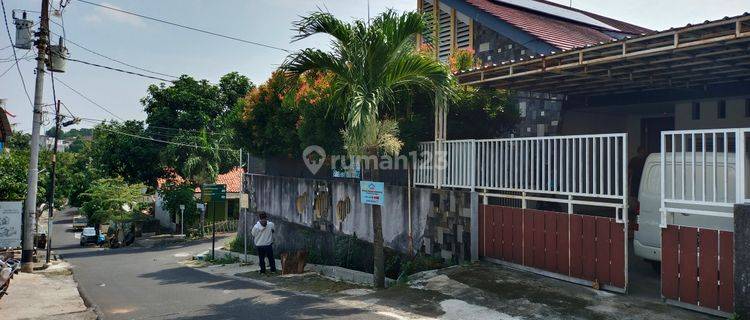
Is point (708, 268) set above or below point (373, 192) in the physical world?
below

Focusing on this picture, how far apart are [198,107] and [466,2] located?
24403 millimetres

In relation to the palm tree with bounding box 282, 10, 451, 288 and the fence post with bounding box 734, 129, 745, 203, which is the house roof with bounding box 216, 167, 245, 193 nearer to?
the palm tree with bounding box 282, 10, 451, 288

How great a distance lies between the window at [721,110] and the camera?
33.8 ft

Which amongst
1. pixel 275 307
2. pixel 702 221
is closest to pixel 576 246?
pixel 702 221

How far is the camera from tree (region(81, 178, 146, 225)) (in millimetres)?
36500

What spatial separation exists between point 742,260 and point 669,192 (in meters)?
1.26

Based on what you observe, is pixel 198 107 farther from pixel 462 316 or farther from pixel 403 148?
pixel 462 316

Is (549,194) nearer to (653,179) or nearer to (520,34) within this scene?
(653,179)

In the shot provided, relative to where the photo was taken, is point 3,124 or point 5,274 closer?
point 5,274

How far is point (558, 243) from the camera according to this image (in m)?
8.15

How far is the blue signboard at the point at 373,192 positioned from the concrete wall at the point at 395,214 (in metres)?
1.20

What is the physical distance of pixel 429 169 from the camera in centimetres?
1072

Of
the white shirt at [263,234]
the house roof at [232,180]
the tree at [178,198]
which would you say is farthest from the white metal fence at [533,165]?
the house roof at [232,180]

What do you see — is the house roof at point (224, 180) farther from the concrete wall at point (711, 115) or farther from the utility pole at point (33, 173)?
the concrete wall at point (711, 115)
